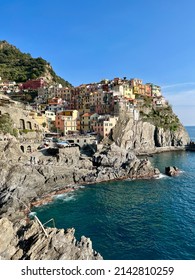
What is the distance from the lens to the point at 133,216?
29.8 m

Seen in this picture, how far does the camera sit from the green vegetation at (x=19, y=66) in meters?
112

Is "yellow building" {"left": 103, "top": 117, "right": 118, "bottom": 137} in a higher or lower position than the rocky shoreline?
higher

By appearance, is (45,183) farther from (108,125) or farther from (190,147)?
(190,147)

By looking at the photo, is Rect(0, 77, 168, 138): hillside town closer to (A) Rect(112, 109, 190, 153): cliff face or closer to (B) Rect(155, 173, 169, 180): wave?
(A) Rect(112, 109, 190, 153): cliff face

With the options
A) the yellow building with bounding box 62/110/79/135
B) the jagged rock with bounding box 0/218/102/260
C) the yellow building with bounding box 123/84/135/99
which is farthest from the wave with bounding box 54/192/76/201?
the yellow building with bounding box 123/84/135/99

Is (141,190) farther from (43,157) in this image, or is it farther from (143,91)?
(143,91)

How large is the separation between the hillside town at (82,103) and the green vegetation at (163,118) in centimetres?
313

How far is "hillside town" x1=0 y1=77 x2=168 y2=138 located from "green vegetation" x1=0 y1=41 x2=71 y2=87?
9417 mm

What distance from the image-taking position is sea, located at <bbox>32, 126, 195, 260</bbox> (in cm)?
2248

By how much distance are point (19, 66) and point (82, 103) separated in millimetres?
61097

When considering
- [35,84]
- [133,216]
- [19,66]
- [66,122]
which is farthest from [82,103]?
[19,66]

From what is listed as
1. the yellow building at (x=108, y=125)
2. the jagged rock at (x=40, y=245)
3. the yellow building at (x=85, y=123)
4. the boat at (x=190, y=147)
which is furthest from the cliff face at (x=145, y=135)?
the jagged rock at (x=40, y=245)
